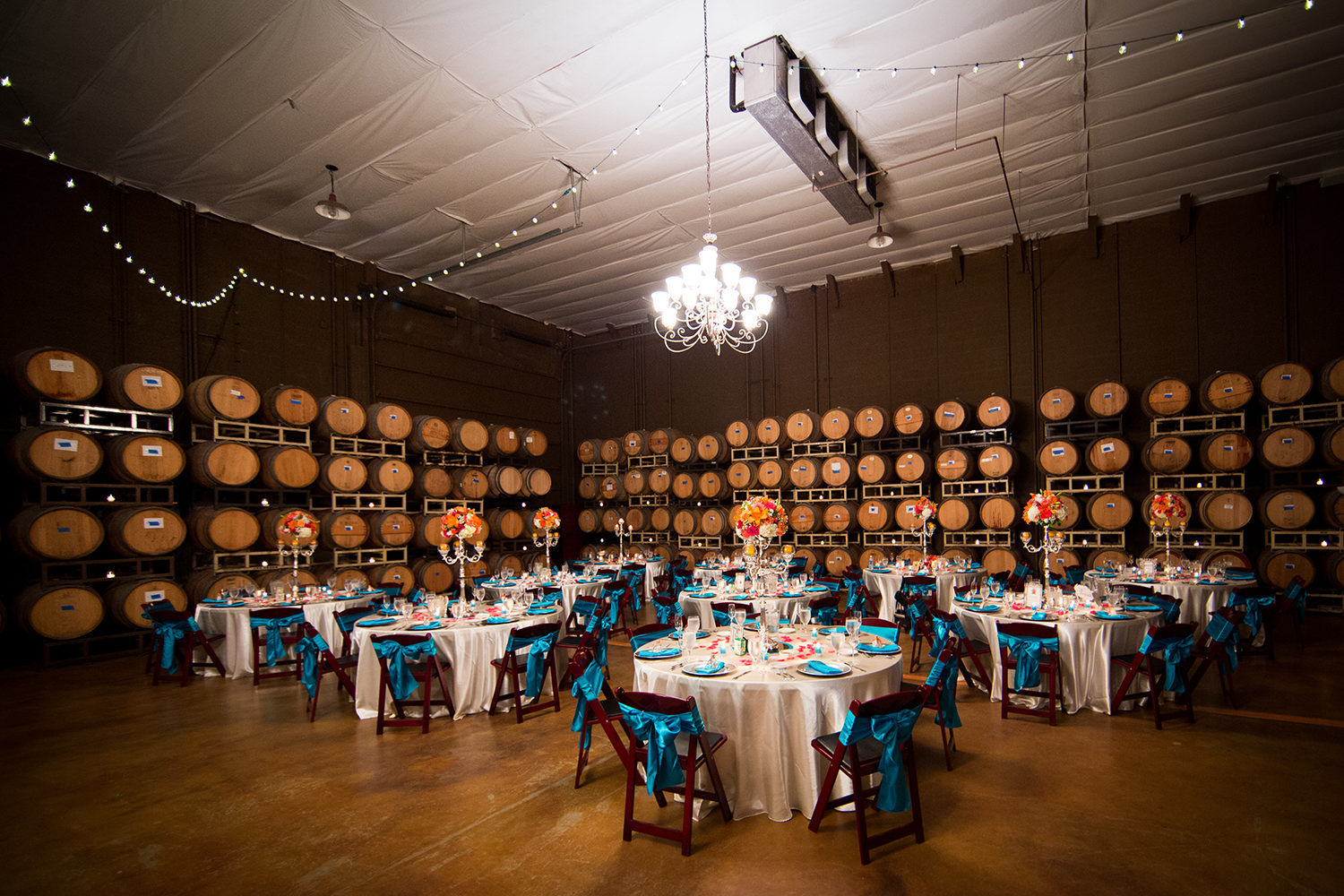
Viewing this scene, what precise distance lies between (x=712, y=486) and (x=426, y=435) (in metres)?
4.84

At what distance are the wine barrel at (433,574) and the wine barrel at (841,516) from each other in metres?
5.98

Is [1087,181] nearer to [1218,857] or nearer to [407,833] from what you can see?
[1218,857]

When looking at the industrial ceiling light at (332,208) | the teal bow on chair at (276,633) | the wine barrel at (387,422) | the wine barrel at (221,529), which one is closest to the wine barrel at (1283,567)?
the teal bow on chair at (276,633)

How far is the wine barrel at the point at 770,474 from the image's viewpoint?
10805 millimetres

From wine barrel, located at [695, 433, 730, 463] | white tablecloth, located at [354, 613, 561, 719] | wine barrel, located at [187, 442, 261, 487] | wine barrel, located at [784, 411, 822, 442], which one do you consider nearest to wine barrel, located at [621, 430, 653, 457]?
wine barrel, located at [695, 433, 730, 463]

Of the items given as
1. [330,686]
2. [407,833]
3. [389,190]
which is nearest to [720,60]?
[389,190]

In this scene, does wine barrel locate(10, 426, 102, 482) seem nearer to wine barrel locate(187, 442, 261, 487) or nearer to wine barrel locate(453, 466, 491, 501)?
wine barrel locate(187, 442, 261, 487)

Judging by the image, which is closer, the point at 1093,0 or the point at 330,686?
the point at 1093,0

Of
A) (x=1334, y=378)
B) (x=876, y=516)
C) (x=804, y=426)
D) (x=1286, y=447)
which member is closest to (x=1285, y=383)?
(x=1334, y=378)

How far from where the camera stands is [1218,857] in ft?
9.21

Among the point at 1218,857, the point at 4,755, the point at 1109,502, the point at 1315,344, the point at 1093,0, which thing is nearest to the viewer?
the point at 1218,857

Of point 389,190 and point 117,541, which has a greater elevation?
point 389,190

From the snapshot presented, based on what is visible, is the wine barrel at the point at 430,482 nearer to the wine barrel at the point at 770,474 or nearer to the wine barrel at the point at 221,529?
the wine barrel at the point at 221,529

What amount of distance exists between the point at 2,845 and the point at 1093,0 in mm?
8614
